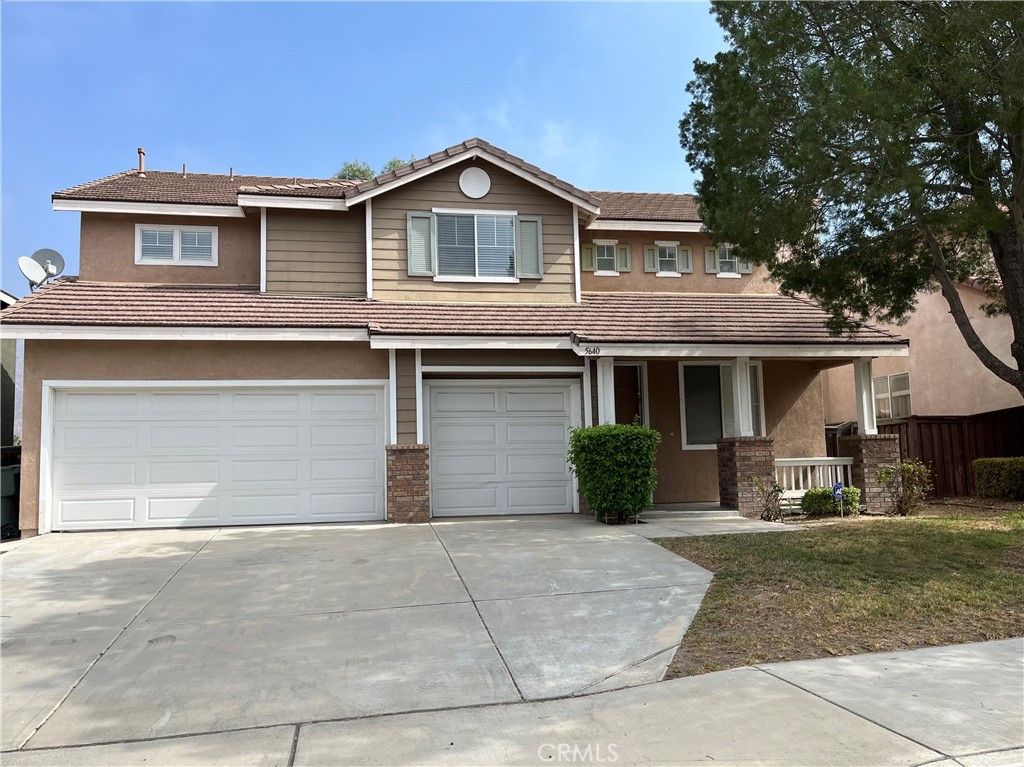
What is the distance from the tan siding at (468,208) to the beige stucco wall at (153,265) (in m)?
2.44

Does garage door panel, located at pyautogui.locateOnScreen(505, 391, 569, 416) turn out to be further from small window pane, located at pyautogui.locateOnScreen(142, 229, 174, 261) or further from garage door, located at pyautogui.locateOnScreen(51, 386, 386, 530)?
small window pane, located at pyautogui.locateOnScreen(142, 229, 174, 261)

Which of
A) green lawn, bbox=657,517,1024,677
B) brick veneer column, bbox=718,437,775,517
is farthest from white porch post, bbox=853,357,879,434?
green lawn, bbox=657,517,1024,677

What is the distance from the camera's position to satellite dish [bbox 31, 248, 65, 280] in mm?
13973

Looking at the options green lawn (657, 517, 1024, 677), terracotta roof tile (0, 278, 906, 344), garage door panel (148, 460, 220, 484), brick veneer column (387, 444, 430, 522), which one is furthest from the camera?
brick veneer column (387, 444, 430, 522)

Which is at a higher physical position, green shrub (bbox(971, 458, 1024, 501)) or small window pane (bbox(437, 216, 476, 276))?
small window pane (bbox(437, 216, 476, 276))

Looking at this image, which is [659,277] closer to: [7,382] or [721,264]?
[721,264]

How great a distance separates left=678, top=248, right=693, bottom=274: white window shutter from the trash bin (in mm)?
12368

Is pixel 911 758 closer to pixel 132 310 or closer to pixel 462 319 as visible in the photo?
pixel 462 319

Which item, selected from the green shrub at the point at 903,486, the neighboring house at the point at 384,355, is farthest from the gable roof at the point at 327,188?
the green shrub at the point at 903,486

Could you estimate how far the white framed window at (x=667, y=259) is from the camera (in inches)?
592

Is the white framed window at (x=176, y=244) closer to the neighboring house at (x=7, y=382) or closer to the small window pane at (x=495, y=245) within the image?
the neighboring house at (x=7, y=382)

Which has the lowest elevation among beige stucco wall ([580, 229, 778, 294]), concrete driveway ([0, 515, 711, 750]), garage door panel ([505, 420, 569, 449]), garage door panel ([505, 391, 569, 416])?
concrete driveway ([0, 515, 711, 750])

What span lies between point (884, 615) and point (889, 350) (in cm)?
801

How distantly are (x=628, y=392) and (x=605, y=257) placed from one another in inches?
110
